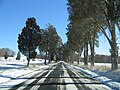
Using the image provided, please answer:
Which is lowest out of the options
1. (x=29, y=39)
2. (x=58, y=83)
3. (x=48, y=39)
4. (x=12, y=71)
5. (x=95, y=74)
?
(x=58, y=83)

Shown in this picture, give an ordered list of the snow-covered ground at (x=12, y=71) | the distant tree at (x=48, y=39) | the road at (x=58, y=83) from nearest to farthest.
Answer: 1. the road at (x=58, y=83)
2. the snow-covered ground at (x=12, y=71)
3. the distant tree at (x=48, y=39)

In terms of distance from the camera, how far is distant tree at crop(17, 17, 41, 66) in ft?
169

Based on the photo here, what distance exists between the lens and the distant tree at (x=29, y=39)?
→ 51531mm

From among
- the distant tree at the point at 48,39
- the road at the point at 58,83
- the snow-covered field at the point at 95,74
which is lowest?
the road at the point at 58,83

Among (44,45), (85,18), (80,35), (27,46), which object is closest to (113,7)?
(85,18)

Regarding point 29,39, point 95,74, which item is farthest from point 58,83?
point 29,39

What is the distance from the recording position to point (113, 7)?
1138 inches

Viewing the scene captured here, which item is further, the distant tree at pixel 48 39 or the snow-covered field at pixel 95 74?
the distant tree at pixel 48 39

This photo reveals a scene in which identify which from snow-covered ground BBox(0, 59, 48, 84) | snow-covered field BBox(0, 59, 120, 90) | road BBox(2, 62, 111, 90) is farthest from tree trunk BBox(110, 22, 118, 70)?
snow-covered ground BBox(0, 59, 48, 84)

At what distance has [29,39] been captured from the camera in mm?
52156

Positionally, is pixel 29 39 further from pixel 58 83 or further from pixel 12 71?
pixel 58 83

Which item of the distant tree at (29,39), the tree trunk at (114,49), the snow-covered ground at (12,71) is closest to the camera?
the snow-covered ground at (12,71)

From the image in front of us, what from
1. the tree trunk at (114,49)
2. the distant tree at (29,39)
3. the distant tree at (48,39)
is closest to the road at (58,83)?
the tree trunk at (114,49)

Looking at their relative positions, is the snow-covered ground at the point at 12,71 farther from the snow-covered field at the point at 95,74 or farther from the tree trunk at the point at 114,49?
the tree trunk at the point at 114,49
